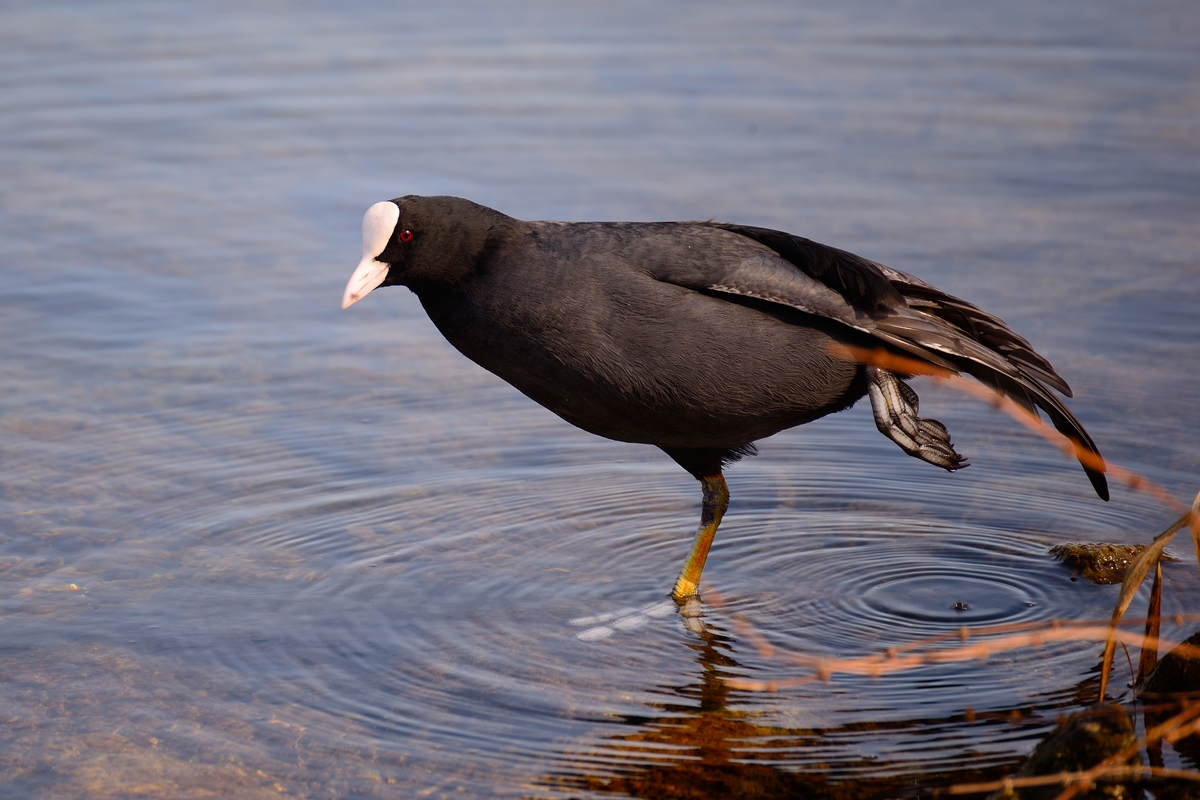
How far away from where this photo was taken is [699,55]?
39.0 ft

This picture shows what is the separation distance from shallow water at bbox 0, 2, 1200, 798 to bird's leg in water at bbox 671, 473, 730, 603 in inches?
3.9

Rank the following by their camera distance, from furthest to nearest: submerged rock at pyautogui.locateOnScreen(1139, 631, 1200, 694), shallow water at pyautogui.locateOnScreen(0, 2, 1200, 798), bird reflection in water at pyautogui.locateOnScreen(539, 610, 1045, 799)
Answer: shallow water at pyautogui.locateOnScreen(0, 2, 1200, 798) < bird reflection in water at pyautogui.locateOnScreen(539, 610, 1045, 799) < submerged rock at pyautogui.locateOnScreen(1139, 631, 1200, 694)

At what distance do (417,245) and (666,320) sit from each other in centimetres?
79

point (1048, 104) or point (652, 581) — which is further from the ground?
point (1048, 104)

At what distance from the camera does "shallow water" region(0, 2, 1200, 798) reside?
13.5 feet

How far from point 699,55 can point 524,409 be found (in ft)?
20.1

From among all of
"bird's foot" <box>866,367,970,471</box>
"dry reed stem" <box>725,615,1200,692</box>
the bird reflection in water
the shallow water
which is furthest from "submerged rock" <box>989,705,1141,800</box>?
"bird's foot" <box>866,367,970,471</box>

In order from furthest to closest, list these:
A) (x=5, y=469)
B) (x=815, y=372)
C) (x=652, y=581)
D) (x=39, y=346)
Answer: (x=39, y=346), (x=5, y=469), (x=652, y=581), (x=815, y=372)

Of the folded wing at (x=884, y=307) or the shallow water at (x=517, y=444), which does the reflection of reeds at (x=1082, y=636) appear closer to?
the folded wing at (x=884, y=307)

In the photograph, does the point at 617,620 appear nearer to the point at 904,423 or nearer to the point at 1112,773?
the point at 904,423

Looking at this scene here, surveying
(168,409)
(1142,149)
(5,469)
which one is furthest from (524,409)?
(1142,149)

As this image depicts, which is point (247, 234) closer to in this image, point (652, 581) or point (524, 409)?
point (524, 409)

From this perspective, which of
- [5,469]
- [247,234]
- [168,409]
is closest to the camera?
[5,469]

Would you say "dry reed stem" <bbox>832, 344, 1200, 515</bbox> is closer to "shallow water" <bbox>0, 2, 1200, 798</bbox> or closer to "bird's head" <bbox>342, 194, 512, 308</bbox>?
"shallow water" <bbox>0, 2, 1200, 798</bbox>
